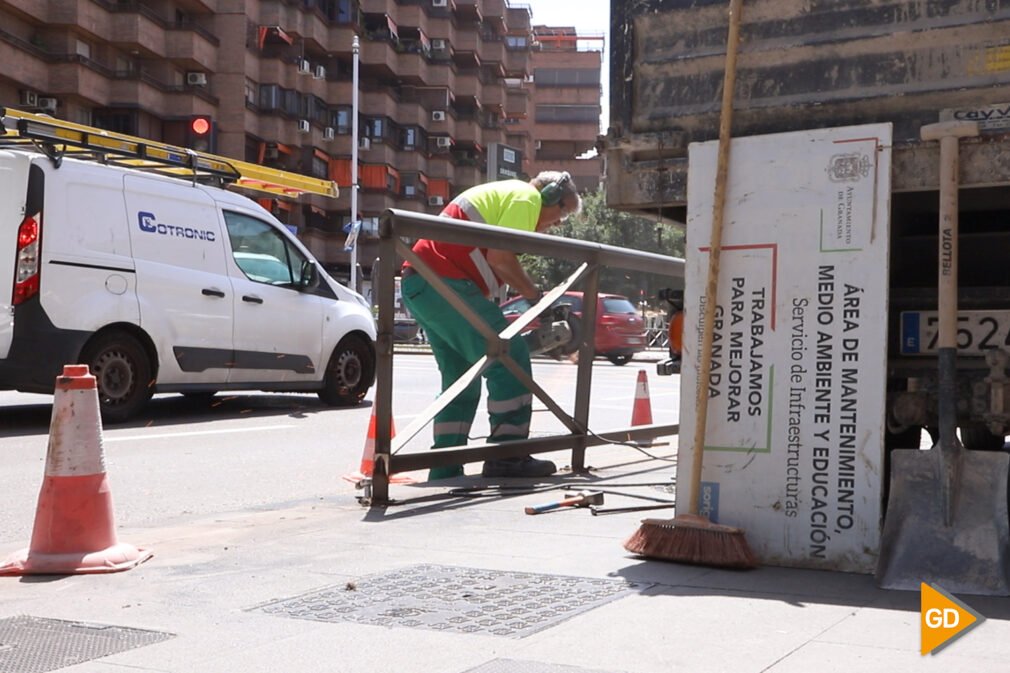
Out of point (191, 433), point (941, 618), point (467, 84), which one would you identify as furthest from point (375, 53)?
point (941, 618)

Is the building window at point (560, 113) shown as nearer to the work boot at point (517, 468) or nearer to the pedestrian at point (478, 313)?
the pedestrian at point (478, 313)

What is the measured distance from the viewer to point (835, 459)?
15.8 ft

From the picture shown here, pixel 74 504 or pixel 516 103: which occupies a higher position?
pixel 516 103

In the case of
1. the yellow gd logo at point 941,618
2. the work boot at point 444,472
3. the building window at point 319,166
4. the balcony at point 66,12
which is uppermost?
the balcony at point 66,12

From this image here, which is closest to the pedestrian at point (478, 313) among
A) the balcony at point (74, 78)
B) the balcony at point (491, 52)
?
the balcony at point (74, 78)

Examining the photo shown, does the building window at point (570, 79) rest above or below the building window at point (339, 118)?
above

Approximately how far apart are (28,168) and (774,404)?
7261 mm

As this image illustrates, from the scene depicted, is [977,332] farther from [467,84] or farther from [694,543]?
[467,84]

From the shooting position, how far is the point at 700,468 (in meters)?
4.98

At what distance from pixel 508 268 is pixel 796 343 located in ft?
9.19

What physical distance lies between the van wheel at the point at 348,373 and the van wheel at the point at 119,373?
94.5 inches

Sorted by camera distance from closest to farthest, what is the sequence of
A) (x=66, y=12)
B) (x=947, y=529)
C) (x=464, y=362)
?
(x=947, y=529) → (x=464, y=362) → (x=66, y=12)


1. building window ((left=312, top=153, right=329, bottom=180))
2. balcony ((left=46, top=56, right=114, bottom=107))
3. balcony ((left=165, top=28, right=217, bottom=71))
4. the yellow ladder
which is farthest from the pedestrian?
building window ((left=312, top=153, right=329, bottom=180))

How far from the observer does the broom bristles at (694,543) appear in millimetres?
4695
